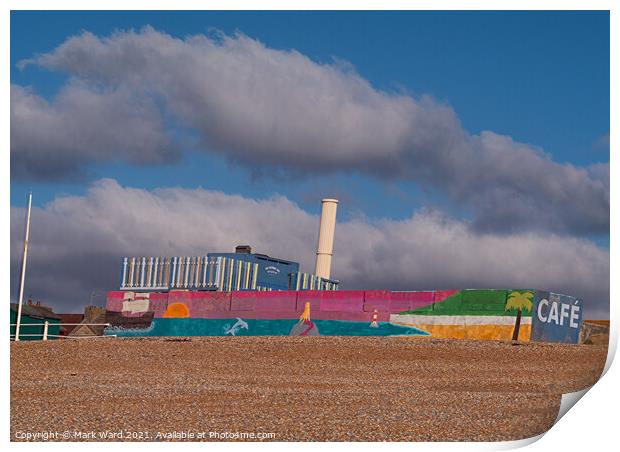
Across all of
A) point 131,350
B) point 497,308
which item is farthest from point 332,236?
point 131,350

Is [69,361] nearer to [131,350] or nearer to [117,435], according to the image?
[131,350]

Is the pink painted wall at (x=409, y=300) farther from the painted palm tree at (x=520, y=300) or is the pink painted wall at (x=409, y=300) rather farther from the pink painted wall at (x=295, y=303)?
the painted palm tree at (x=520, y=300)

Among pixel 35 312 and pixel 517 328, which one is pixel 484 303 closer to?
pixel 517 328

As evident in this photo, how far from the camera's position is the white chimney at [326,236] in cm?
4191

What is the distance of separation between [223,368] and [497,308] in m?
10.4

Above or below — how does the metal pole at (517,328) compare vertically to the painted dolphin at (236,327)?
above

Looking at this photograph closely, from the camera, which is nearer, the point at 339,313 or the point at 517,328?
the point at 517,328

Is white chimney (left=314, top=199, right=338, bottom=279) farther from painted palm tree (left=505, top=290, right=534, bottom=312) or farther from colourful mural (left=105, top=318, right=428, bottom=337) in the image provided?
painted palm tree (left=505, top=290, right=534, bottom=312)

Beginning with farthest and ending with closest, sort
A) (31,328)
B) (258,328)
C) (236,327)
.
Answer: (31,328) < (236,327) < (258,328)

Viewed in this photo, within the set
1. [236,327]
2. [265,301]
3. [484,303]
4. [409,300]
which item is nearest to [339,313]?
[409,300]

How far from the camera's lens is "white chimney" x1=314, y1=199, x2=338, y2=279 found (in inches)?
1650

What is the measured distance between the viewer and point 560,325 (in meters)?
28.2

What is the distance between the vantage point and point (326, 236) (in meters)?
42.1

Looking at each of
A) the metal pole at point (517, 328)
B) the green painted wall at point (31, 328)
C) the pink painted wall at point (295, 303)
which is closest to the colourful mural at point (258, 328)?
the pink painted wall at point (295, 303)
